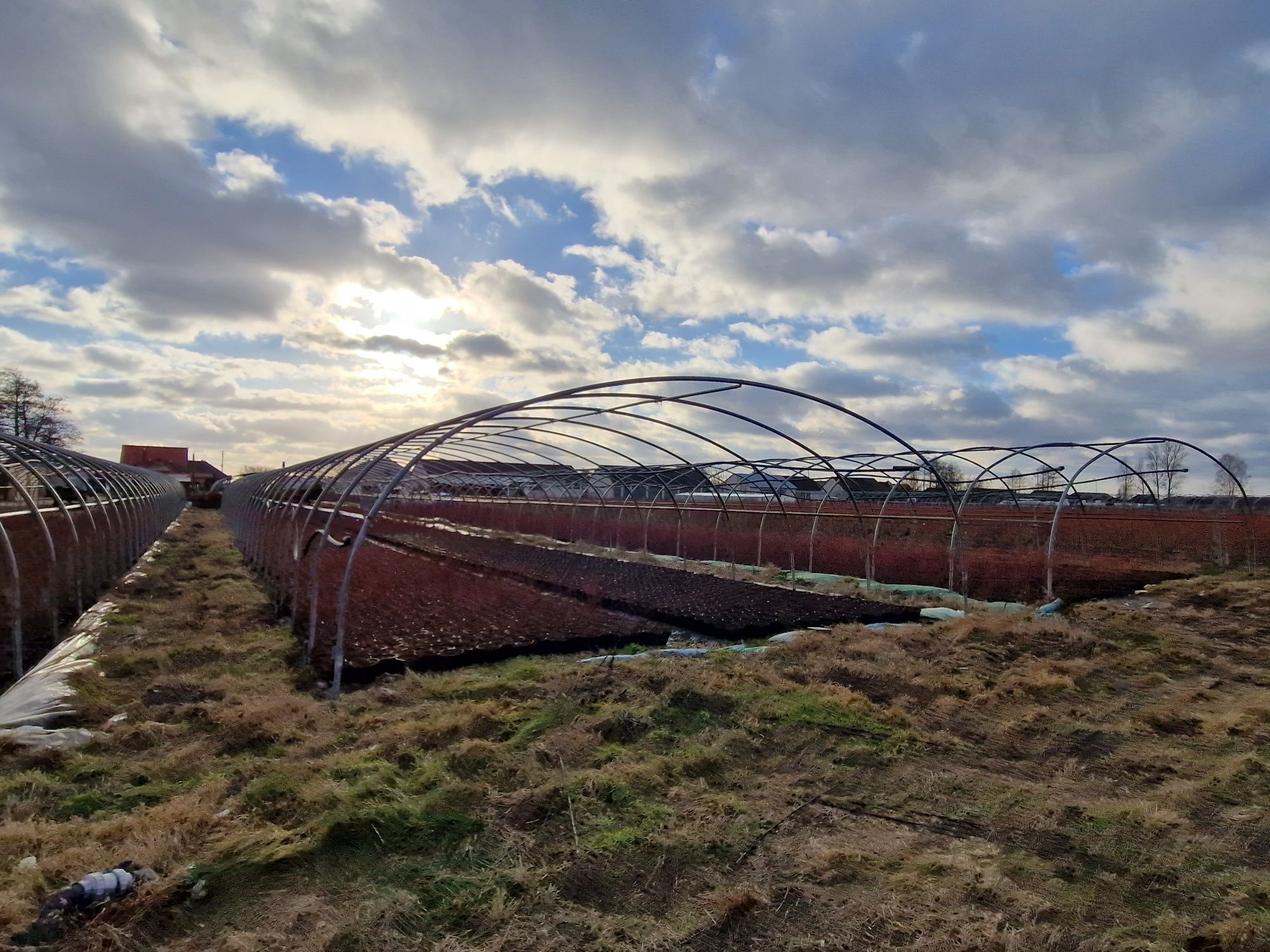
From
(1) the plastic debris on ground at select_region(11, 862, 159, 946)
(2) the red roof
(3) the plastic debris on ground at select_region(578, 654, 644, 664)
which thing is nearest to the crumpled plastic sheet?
(1) the plastic debris on ground at select_region(11, 862, 159, 946)

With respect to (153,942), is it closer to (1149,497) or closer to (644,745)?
(644,745)

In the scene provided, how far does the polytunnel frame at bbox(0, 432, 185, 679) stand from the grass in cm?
146

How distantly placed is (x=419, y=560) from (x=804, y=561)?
8.86m

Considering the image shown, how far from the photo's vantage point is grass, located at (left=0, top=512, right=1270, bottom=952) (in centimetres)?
289

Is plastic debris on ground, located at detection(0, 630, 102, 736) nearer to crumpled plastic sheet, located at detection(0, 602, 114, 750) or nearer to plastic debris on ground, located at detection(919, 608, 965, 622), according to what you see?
crumpled plastic sheet, located at detection(0, 602, 114, 750)

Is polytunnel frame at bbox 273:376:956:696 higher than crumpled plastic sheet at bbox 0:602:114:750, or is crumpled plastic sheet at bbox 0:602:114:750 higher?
polytunnel frame at bbox 273:376:956:696

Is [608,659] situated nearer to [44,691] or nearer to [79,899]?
[44,691]

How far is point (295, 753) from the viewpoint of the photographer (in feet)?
15.2

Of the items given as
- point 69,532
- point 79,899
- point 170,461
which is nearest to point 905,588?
point 79,899

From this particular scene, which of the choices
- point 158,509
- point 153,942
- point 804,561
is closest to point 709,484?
point 804,561

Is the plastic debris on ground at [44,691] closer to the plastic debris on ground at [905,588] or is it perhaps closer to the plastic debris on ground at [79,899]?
the plastic debris on ground at [79,899]

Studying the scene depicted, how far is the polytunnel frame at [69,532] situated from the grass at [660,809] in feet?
4.80

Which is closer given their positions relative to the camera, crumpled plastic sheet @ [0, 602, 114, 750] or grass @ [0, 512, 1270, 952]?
grass @ [0, 512, 1270, 952]

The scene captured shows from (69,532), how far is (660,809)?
31.4 ft
